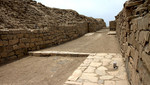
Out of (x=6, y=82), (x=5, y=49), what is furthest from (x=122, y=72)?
(x=5, y=49)

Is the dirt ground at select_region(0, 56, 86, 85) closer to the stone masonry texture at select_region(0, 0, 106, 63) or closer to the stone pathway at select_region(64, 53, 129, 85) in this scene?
the stone pathway at select_region(64, 53, 129, 85)

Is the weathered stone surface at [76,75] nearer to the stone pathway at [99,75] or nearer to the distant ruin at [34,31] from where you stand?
the stone pathway at [99,75]

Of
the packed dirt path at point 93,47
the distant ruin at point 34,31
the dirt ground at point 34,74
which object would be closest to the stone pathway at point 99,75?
the distant ruin at point 34,31

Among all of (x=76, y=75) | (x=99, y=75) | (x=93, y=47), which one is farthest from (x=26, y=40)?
(x=99, y=75)

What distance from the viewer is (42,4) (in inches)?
469

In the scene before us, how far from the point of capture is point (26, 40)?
5863mm

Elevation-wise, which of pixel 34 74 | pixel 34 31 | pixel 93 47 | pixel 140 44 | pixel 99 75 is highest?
pixel 34 31

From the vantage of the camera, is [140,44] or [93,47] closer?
[140,44]

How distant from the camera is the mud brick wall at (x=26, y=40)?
484 centimetres

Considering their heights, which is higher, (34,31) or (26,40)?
(34,31)

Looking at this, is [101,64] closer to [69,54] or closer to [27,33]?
[69,54]

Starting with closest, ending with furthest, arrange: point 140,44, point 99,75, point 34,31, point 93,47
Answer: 1. point 140,44
2. point 99,75
3. point 34,31
4. point 93,47

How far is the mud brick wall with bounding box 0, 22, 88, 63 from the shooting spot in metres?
4.84

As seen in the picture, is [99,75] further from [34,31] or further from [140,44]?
[34,31]
